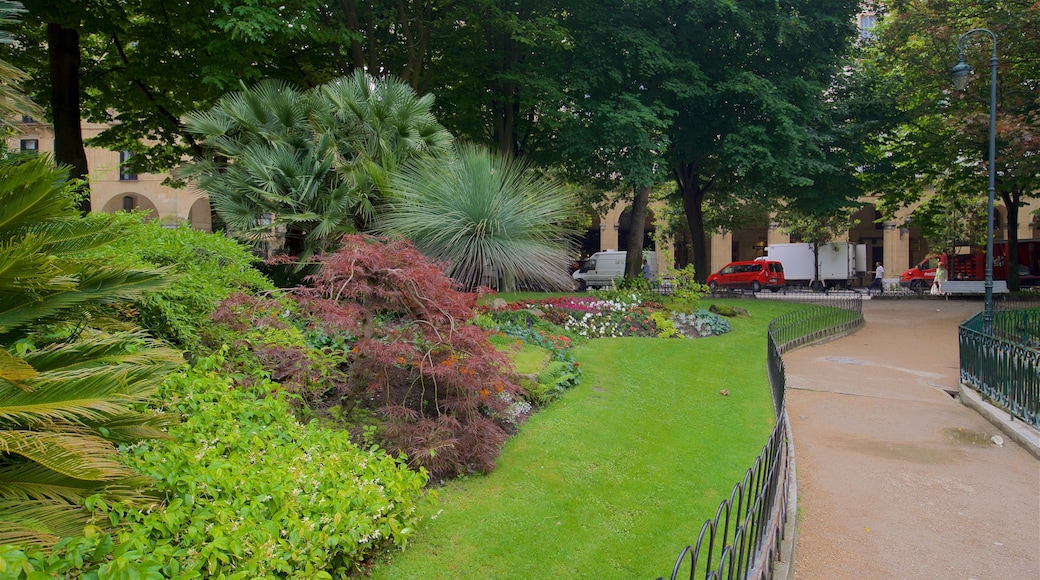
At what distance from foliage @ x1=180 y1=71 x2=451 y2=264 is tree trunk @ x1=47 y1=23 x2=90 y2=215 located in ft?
15.1

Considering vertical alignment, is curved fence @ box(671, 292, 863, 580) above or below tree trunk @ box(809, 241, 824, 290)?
below

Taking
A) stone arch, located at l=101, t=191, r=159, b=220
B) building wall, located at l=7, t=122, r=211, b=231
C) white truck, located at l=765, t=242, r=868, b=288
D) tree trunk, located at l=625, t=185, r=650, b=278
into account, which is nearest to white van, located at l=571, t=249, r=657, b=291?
white truck, located at l=765, t=242, r=868, b=288

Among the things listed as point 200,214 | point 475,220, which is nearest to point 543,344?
point 475,220

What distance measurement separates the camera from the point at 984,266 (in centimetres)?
3347

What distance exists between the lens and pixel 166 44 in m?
16.0

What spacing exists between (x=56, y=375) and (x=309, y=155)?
8.11 meters

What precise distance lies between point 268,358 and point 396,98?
670 cm

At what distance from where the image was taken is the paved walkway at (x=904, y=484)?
16.7ft

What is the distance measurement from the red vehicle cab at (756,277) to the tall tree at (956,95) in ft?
35.6

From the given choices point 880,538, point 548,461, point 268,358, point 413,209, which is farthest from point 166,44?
point 880,538

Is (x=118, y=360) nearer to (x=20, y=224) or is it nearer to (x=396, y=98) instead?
(x=20, y=224)

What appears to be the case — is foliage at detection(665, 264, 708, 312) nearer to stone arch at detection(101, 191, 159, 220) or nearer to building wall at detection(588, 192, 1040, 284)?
building wall at detection(588, 192, 1040, 284)

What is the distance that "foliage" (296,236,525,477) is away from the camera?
536cm

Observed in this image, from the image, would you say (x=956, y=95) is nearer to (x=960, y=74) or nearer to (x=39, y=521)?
(x=960, y=74)
